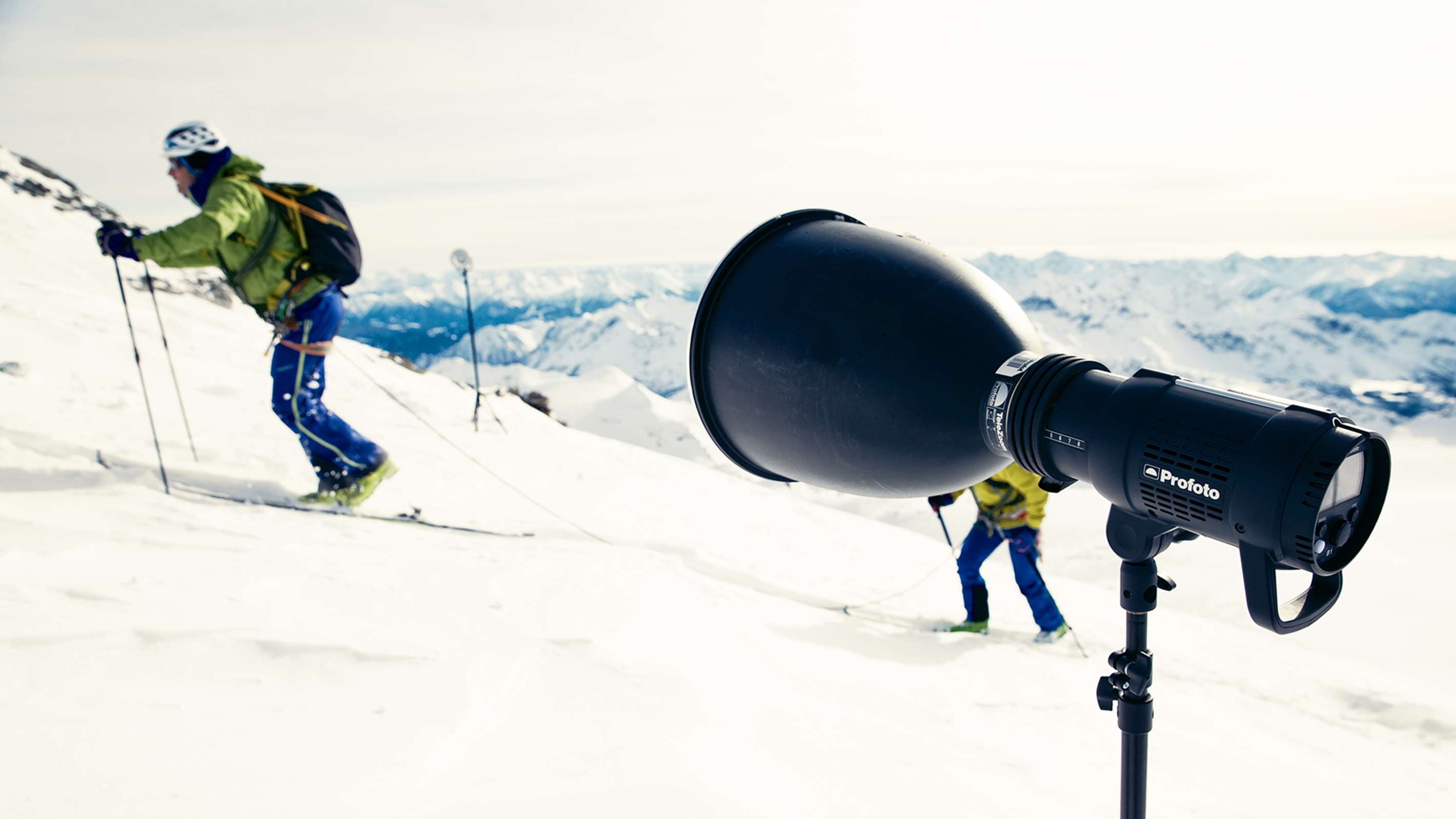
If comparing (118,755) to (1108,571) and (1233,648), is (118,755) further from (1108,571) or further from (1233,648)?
(1108,571)

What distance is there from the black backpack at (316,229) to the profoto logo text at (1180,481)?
5.72 meters

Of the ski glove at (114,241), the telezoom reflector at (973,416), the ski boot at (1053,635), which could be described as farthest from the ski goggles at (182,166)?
the ski boot at (1053,635)

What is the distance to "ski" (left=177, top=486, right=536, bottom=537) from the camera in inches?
213

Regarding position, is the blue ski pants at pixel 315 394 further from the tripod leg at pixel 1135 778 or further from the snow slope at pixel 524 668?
the tripod leg at pixel 1135 778

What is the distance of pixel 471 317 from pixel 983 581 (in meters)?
9.09

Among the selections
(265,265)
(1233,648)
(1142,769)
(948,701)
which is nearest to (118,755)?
(1142,769)

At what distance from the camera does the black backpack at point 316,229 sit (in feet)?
18.2

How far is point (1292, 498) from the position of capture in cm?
130

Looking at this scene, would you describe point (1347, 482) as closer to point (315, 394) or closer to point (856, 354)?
point (856, 354)

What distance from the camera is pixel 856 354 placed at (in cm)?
181

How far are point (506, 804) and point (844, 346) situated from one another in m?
1.51

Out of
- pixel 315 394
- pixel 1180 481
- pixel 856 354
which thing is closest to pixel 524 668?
pixel 856 354

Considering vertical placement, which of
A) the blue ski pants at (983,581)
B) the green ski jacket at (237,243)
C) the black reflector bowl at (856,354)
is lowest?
the blue ski pants at (983,581)

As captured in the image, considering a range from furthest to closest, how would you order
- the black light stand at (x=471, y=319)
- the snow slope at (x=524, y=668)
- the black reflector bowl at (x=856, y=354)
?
the black light stand at (x=471, y=319) < the snow slope at (x=524, y=668) < the black reflector bowl at (x=856, y=354)
